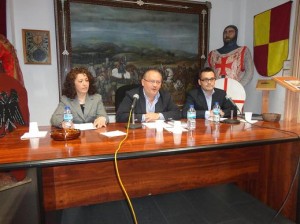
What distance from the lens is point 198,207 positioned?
1.92 meters

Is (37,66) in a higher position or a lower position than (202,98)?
higher

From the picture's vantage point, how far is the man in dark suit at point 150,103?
2061 millimetres

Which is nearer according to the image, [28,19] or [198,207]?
[198,207]

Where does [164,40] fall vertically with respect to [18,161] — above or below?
above

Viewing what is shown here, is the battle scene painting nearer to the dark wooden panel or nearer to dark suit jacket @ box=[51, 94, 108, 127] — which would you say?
dark suit jacket @ box=[51, 94, 108, 127]

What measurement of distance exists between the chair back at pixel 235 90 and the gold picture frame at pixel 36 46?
2.43 m

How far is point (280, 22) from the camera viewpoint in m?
3.03

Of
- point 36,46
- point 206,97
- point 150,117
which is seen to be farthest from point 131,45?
point 150,117

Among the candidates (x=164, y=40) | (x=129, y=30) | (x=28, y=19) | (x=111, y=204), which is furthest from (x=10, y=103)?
(x=164, y=40)

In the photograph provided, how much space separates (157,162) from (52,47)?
2.43m

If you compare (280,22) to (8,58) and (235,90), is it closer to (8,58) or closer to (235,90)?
(235,90)

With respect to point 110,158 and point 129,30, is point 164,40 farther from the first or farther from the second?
point 110,158

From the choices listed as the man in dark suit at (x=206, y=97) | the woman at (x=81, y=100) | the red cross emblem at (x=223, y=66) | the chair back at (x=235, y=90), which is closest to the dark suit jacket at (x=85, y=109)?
the woman at (x=81, y=100)

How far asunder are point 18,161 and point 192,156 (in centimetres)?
110
